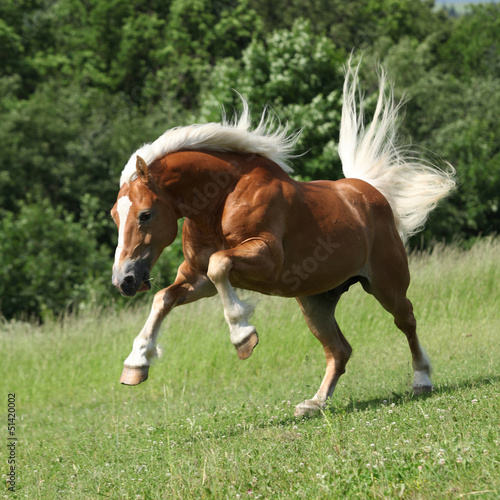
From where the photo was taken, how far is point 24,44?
1427 inches

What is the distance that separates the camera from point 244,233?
18.0 ft

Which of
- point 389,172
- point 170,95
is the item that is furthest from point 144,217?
point 170,95

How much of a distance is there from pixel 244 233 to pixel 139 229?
0.79 meters

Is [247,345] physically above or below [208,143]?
below

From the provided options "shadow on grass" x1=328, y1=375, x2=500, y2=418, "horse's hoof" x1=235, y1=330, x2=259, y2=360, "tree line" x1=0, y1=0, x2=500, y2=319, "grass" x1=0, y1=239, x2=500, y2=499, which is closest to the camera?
"grass" x1=0, y1=239, x2=500, y2=499

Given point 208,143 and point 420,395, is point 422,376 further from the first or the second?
point 208,143

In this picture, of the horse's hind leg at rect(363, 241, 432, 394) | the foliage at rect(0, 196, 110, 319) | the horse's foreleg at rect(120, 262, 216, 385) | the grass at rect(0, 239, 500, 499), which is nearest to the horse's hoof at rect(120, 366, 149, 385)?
the horse's foreleg at rect(120, 262, 216, 385)

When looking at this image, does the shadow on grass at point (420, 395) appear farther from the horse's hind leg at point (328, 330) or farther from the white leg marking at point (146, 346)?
the white leg marking at point (146, 346)

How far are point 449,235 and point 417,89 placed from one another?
6.96 metres

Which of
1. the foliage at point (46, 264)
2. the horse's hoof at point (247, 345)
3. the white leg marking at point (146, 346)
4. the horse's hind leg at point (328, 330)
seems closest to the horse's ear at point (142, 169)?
the white leg marking at point (146, 346)

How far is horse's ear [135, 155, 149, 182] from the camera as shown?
5289 mm

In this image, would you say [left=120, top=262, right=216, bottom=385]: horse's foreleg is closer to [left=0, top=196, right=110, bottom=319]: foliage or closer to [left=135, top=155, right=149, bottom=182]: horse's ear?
[left=135, top=155, right=149, bottom=182]: horse's ear

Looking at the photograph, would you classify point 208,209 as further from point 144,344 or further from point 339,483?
point 339,483

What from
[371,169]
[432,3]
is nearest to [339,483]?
[371,169]
